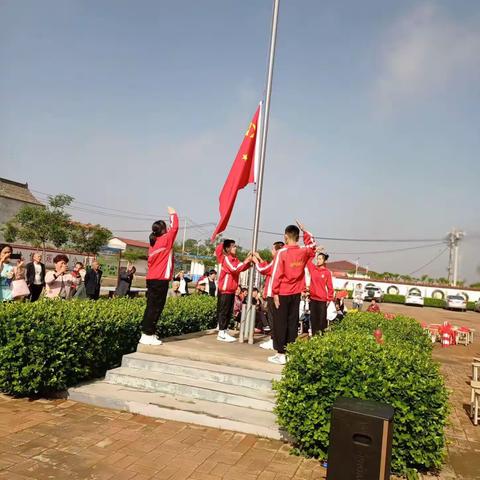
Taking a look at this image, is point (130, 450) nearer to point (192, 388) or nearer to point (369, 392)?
→ point (192, 388)

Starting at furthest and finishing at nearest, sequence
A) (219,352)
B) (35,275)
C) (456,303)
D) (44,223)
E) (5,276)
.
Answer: (456,303)
(44,223)
(35,275)
(5,276)
(219,352)

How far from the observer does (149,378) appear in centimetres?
559

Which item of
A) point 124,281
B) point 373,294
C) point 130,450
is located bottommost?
point 130,450

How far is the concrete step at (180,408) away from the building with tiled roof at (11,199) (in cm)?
4565

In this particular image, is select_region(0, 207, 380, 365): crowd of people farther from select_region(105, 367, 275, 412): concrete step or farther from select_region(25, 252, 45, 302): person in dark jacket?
select_region(105, 367, 275, 412): concrete step

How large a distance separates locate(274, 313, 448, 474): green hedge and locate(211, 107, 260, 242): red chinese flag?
3666 millimetres

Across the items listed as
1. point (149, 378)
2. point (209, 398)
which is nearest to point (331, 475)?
point (209, 398)

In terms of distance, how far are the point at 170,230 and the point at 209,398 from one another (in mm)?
2376

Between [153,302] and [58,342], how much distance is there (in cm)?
144

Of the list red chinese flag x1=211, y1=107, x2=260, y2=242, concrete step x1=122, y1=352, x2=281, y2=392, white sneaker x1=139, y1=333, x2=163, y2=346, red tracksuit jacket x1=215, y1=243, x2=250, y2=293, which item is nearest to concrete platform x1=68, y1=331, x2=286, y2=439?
concrete step x1=122, y1=352, x2=281, y2=392

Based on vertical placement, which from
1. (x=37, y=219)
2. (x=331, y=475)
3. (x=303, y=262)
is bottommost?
(x=331, y=475)

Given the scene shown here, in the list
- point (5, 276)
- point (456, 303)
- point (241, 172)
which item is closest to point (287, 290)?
point (241, 172)

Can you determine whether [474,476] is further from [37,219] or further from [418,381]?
[37,219]

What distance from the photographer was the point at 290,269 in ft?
19.4
